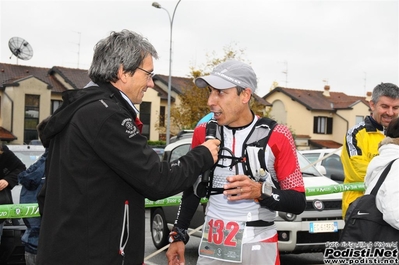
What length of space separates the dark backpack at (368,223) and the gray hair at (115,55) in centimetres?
168

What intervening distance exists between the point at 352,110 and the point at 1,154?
5327 cm

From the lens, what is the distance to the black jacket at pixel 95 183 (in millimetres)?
2801

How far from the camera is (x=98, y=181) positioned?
2.82 meters

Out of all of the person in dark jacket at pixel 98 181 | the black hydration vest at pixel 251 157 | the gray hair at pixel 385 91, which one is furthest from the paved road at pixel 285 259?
the person in dark jacket at pixel 98 181

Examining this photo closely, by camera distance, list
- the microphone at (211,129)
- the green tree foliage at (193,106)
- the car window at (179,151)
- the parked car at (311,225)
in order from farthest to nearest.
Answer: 1. the green tree foliage at (193,106)
2. the car window at (179,151)
3. the parked car at (311,225)
4. the microphone at (211,129)

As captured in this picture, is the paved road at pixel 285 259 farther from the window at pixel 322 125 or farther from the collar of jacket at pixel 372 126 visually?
the window at pixel 322 125

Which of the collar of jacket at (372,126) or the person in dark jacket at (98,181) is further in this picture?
the collar of jacket at (372,126)

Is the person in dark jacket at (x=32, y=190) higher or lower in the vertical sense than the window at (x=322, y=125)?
lower

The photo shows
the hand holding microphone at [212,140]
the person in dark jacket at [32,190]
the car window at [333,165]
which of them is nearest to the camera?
the hand holding microphone at [212,140]

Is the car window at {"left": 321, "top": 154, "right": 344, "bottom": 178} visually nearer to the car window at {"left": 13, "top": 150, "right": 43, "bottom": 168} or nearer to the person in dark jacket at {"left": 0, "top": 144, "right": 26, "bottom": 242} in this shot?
the car window at {"left": 13, "top": 150, "right": 43, "bottom": 168}

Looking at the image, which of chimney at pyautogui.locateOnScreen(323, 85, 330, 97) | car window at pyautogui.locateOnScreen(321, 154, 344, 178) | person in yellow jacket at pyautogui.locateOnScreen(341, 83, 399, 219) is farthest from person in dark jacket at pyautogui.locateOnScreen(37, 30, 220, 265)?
chimney at pyautogui.locateOnScreen(323, 85, 330, 97)

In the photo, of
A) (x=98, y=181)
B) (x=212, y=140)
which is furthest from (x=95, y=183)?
(x=212, y=140)

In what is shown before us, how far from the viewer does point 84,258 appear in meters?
2.79

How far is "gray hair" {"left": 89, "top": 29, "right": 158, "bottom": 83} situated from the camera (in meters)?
3.04
